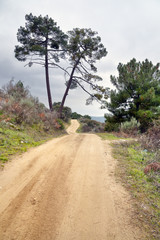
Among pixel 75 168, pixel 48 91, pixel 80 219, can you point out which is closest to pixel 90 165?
pixel 75 168

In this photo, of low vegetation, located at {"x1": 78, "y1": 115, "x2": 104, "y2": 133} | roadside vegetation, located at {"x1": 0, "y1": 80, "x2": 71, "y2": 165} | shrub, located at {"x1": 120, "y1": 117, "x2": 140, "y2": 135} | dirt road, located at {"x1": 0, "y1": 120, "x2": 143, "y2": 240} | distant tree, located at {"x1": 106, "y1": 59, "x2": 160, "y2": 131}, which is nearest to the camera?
dirt road, located at {"x1": 0, "y1": 120, "x2": 143, "y2": 240}

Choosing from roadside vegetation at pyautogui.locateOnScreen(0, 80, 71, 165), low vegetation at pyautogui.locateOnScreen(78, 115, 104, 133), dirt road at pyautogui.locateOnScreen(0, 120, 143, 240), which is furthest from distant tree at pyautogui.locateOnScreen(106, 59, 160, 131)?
dirt road at pyautogui.locateOnScreen(0, 120, 143, 240)

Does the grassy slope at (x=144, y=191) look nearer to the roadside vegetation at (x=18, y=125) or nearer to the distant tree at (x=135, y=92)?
the roadside vegetation at (x=18, y=125)

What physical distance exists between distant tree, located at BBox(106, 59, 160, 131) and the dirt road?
13.0 m

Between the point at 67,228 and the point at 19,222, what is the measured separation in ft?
2.57

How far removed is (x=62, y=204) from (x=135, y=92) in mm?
16394

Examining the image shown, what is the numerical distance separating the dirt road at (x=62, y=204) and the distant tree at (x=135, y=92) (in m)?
13.0

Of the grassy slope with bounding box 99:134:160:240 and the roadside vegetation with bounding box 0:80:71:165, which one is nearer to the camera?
→ the grassy slope with bounding box 99:134:160:240

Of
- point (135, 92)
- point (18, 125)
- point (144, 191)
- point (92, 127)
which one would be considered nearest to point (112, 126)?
point (135, 92)

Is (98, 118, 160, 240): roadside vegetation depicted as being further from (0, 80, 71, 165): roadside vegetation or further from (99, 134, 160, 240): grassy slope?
(0, 80, 71, 165): roadside vegetation

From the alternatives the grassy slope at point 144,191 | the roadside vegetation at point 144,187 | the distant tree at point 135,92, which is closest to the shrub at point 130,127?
the distant tree at point 135,92

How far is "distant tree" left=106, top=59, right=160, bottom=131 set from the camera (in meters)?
15.8

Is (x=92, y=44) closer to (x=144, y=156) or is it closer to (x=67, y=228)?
(x=144, y=156)

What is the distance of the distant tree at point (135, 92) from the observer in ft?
51.9
